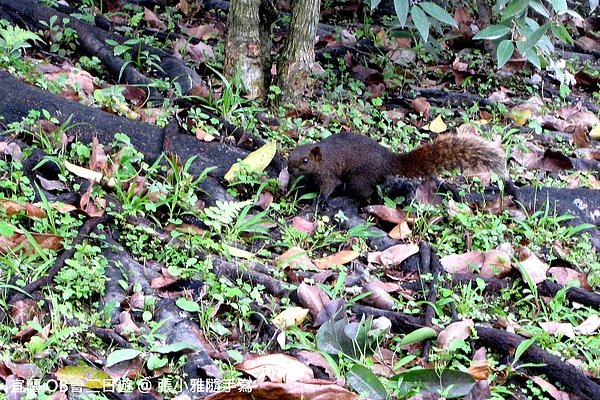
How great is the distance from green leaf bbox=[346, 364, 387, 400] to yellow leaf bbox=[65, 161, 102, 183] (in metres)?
2.15

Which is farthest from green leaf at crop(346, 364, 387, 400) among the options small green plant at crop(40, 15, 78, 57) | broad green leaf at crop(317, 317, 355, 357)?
small green plant at crop(40, 15, 78, 57)

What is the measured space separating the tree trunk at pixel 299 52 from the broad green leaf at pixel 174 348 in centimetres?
334

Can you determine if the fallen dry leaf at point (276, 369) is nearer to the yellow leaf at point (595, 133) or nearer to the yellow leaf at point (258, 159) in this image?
the yellow leaf at point (258, 159)

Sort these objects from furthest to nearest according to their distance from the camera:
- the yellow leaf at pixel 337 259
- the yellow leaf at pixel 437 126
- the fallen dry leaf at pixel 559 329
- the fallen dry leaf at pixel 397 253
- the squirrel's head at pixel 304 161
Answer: the yellow leaf at pixel 437 126 → the squirrel's head at pixel 304 161 → the fallen dry leaf at pixel 397 253 → the yellow leaf at pixel 337 259 → the fallen dry leaf at pixel 559 329

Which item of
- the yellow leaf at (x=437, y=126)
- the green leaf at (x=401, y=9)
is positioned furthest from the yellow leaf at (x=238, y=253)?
the yellow leaf at (x=437, y=126)

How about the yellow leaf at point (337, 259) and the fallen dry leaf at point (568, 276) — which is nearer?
the yellow leaf at point (337, 259)

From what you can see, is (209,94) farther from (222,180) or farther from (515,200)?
(515,200)

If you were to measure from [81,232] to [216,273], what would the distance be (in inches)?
30.6

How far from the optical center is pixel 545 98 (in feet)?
27.5

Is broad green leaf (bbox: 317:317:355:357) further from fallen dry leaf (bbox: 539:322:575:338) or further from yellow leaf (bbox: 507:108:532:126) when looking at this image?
yellow leaf (bbox: 507:108:532:126)

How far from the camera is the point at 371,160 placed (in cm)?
625

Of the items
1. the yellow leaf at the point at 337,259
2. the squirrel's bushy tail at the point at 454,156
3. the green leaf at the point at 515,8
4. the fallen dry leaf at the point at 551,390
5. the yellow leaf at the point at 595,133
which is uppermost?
the green leaf at the point at 515,8

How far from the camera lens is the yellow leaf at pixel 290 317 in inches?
178

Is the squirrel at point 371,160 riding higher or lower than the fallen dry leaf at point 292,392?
higher
